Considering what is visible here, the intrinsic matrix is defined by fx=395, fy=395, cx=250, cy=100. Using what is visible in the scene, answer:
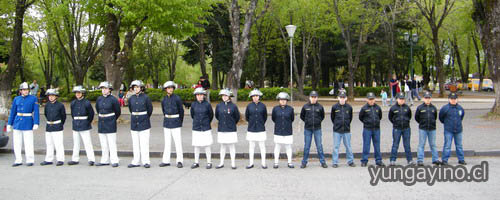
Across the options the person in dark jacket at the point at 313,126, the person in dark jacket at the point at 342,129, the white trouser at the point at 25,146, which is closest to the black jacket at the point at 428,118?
the person in dark jacket at the point at 342,129

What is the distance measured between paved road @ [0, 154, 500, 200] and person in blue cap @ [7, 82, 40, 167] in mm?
549

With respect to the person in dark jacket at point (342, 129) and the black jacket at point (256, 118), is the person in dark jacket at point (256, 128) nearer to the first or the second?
the black jacket at point (256, 118)

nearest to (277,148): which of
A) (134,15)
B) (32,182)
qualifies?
(32,182)

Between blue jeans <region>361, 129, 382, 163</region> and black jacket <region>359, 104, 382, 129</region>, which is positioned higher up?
black jacket <region>359, 104, 382, 129</region>

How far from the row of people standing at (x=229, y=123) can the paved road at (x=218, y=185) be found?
493 mm

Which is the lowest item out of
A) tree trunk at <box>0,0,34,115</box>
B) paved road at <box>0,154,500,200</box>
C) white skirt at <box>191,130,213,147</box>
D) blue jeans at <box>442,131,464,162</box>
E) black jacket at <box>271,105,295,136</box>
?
paved road at <box>0,154,500,200</box>

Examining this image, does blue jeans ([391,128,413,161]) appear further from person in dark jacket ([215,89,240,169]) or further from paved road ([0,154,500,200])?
person in dark jacket ([215,89,240,169])

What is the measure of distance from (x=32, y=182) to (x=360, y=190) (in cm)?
590

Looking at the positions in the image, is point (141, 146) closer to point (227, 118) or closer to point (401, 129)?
point (227, 118)

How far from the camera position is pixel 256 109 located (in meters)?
8.61

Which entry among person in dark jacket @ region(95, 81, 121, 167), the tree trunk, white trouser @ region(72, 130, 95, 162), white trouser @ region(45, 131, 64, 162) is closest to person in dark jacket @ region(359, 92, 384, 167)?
person in dark jacket @ region(95, 81, 121, 167)

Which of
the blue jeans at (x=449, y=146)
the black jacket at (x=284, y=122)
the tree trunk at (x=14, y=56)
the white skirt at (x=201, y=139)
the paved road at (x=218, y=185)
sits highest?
the tree trunk at (x=14, y=56)

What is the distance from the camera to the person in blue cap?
910 centimetres

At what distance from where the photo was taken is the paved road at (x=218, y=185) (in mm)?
A: 6239
